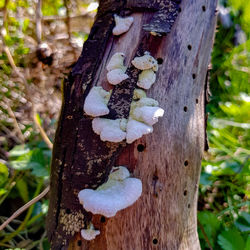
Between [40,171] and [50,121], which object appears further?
[50,121]

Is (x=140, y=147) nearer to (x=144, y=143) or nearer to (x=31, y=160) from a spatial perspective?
(x=144, y=143)

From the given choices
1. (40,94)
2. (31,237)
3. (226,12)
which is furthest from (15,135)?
(226,12)

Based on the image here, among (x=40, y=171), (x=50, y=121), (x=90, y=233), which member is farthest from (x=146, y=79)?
(x=50, y=121)

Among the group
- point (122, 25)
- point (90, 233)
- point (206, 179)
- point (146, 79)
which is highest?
point (122, 25)

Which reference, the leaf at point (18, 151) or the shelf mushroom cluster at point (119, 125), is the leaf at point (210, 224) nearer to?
the shelf mushroom cluster at point (119, 125)

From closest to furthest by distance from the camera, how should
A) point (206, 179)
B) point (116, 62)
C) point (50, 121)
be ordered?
point (116, 62) → point (206, 179) → point (50, 121)

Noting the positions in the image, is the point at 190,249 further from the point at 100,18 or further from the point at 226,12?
the point at 226,12
